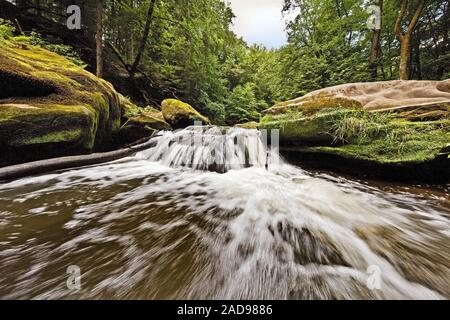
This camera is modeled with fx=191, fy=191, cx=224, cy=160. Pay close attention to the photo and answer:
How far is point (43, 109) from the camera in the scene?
3.46 meters

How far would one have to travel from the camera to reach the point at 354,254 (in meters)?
1.63

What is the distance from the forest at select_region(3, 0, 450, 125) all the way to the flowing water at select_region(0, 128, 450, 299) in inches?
321

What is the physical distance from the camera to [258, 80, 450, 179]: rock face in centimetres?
332

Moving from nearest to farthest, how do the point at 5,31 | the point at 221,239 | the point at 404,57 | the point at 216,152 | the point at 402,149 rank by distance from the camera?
the point at 221,239 → the point at 402,149 → the point at 216,152 → the point at 5,31 → the point at 404,57

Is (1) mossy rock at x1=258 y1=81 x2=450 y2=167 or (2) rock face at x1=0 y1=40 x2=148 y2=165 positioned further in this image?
(1) mossy rock at x1=258 y1=81 x2=450 y2=167

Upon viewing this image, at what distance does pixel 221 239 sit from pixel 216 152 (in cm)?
371

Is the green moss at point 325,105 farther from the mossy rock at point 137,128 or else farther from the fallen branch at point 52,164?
the fallen branch at point 52,164

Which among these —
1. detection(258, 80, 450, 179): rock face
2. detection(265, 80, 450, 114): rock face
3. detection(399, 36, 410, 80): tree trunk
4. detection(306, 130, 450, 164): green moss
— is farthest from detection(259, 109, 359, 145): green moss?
detection(399, 36, 410, 80): tree trunk

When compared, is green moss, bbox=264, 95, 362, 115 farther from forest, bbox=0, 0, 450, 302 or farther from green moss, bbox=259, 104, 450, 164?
green moss, bbox=259, 104, 450, 164

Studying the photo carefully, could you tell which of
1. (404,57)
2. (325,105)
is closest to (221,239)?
(325,105)

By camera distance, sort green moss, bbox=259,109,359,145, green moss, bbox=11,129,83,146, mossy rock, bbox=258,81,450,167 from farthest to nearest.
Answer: green moss, bbox=259,109,359,145 → mossy rock, bbox=258,81,450,167 → green moss, bbox=11,129,83,146

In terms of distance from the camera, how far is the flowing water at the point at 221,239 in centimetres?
126

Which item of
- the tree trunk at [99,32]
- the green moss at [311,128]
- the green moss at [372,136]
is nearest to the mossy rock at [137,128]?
the tree trunk at [99,32]

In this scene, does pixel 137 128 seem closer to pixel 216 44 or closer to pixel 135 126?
pixel 135 126
